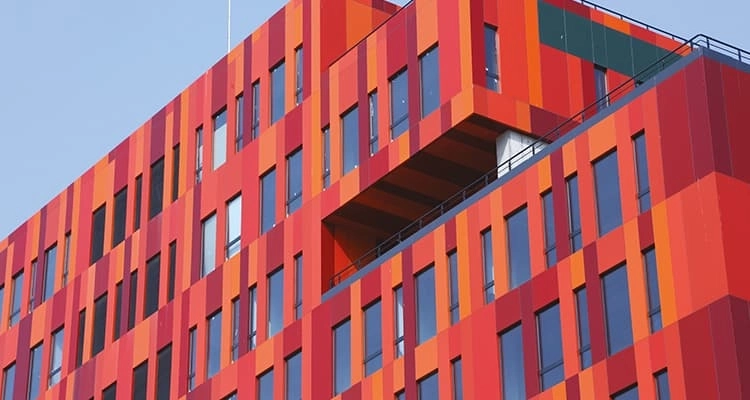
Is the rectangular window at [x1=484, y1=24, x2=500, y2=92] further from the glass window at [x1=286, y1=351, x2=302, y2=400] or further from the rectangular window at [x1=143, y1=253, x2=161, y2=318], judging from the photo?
the rectangular window at [x1=143, y1=253, x2=161, y2=318]

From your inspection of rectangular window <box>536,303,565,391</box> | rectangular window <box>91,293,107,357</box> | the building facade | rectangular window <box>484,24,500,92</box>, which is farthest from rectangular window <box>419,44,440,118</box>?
rectangular window <box>91,293,107,357</box>

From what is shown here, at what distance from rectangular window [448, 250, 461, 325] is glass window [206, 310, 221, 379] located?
48.7 feet

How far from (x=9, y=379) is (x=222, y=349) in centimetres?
1855

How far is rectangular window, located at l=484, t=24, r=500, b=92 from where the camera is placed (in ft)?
252

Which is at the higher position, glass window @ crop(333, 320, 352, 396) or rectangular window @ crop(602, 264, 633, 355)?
glass window @ crop(333, 320, 352, 396)

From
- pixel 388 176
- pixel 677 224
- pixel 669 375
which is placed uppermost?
pixel 388 176

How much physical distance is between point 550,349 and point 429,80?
45.6 ft

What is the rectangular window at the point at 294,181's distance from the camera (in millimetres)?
83519

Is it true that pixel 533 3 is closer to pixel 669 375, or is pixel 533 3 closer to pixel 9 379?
pixel 669 375

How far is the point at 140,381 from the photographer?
90.0 metres

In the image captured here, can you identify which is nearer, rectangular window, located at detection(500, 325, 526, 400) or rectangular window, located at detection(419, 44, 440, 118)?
rectangular window, located at detection(500, 325, 526, 400)

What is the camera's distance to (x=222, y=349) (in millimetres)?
84938

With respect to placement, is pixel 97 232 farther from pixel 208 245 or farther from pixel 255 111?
pixel 255 111

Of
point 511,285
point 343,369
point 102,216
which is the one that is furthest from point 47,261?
point 511,285
